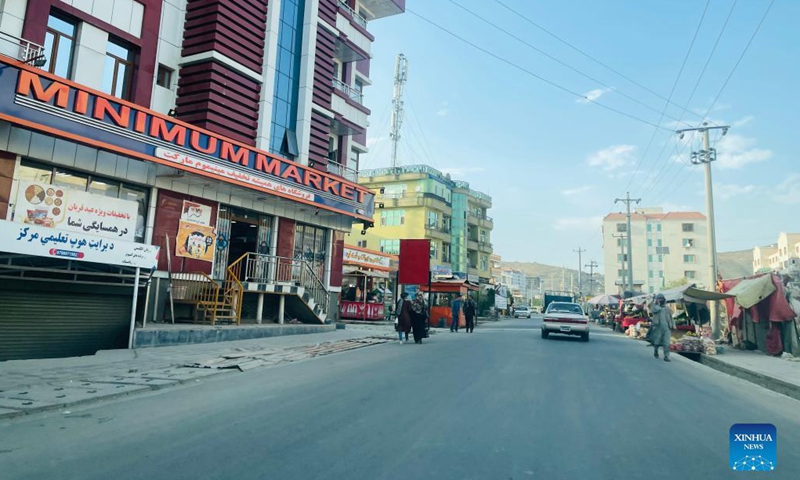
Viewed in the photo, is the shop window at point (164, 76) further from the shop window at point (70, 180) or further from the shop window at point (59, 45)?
the shop window at point (70, 180)

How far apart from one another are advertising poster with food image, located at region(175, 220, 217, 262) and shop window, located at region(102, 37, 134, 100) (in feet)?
15.2

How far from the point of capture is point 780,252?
99.8 metres

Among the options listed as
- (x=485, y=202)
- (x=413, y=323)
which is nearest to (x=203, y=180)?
(x=413, y=323)

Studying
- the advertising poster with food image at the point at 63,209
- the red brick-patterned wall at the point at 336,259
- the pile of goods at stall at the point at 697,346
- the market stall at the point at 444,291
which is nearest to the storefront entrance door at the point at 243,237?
the red brick-patterned wall at the point at 336,259

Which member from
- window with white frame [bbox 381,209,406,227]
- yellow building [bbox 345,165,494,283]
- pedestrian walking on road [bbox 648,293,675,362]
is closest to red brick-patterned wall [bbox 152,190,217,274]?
pedestrian walking on road [bbox 648,293,675,362]

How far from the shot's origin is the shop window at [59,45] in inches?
540

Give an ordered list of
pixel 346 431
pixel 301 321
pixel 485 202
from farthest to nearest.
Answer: pixel 485 202, pixel 301 321, pixel 346 431

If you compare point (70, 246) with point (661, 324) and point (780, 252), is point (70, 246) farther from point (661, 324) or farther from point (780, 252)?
point (780, 252)

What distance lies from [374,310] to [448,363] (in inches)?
651

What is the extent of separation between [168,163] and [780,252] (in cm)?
12108

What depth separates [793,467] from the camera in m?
4.53

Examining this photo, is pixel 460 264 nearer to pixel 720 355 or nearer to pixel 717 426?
pixel 720 355

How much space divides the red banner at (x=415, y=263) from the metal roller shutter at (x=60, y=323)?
12254 millimetres

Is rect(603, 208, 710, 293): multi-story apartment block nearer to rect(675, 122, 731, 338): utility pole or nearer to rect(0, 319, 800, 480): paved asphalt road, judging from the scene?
rect(675, 122, 731, 338): utility pole
